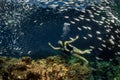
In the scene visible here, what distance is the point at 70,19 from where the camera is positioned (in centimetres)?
1571

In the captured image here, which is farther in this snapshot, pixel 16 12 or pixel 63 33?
pixel 16 12

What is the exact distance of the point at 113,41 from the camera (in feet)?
43.0

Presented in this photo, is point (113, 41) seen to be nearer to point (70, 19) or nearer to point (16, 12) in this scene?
point (70, 19)

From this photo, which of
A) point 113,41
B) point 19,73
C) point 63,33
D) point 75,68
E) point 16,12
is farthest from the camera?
point 16,12

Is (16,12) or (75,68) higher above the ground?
(75,68)

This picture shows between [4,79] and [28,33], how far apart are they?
9714mm

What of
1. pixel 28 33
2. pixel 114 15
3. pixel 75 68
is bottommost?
pixel 28 33

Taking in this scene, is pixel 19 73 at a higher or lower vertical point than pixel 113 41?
higher

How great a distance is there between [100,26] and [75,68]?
8429mm

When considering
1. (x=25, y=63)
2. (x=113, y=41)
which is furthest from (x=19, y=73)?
(x=113, y=41)

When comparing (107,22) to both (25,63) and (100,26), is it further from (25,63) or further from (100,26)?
(25,63)

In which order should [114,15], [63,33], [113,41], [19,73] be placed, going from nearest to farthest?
[19,73]
[113,41]
[63,33]
[114,15]

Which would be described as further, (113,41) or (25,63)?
(113,41)

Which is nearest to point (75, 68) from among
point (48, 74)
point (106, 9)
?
point (48, 74)
